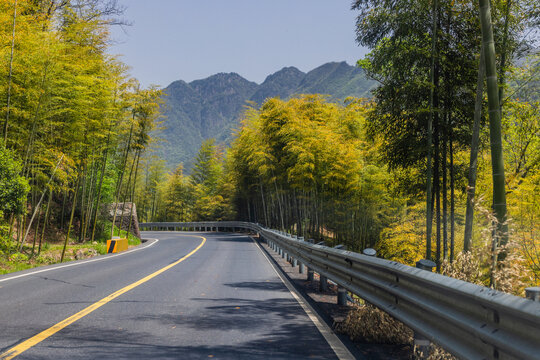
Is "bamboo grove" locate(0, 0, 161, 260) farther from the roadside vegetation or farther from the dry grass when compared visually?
the dry grass

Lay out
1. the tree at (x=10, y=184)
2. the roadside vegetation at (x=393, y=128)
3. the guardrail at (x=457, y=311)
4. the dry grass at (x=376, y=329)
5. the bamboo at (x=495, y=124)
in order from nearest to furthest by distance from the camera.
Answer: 1. the guardrail at (x=457, y=311)
2. the dry grass at (x=376, y=329)
3. the bamboo at (x=495, y=124)
4. the roadside vegetation at (x=393, y=128)
5. the tree at (x=10, y=184)

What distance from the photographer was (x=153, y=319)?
503cm

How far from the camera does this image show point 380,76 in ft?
40.4

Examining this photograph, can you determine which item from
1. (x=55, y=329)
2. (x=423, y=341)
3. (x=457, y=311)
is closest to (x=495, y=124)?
(x=423, y=341)

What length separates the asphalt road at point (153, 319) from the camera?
381cm

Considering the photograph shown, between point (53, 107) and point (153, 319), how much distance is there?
10.5 meters

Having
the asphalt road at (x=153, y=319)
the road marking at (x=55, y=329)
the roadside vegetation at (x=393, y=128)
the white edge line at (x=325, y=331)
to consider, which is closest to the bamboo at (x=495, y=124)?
the roadside vegetation at (x=393, y=128)

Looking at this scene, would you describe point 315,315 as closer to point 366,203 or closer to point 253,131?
point 366,203

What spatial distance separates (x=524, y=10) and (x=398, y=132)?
14.8 feet

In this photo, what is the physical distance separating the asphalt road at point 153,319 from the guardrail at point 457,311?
2.71 feet

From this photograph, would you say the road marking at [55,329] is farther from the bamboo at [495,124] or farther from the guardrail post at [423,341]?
the bamboo at [495,124]

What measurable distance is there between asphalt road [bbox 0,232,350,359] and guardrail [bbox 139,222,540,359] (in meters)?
0.83

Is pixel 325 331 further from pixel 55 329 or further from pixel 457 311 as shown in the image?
pixel 55 329

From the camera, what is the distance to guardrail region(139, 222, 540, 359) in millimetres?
1938
